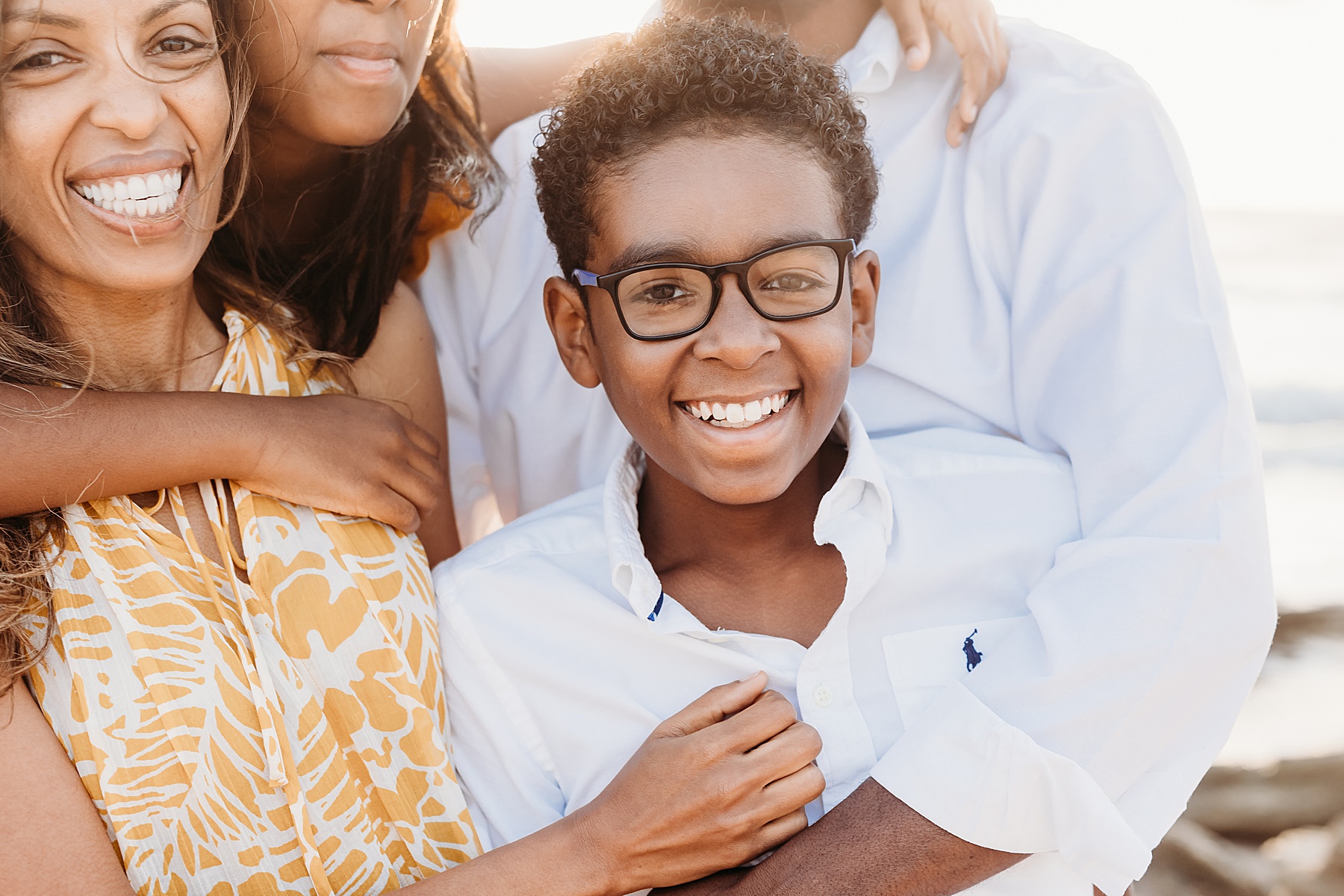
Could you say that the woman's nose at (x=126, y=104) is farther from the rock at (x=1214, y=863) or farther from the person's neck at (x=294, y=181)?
the rock at (x=1214, y=863)

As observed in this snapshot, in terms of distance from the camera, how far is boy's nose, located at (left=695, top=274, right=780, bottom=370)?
195 cm

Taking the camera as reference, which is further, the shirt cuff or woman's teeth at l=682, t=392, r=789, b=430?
woman's teeth at l=682, t=392, r=789, b=430

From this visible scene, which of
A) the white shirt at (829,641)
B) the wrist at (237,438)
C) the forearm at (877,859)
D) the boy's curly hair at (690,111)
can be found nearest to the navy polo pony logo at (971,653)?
the white shirt at (829,641)

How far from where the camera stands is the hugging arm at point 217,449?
1.91m

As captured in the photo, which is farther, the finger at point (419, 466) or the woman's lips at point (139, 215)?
the finger at point (419, 466)

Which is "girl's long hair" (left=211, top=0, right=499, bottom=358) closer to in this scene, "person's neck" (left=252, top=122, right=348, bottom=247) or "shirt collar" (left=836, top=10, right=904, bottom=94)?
"person's neck" (left=252, top=122, right=348, bottom=247)

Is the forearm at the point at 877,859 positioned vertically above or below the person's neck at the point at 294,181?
below

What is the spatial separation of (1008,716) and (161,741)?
1.37m

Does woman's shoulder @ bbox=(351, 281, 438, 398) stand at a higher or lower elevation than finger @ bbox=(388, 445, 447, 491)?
higher

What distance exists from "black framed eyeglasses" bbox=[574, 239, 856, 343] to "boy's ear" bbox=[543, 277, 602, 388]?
19 cm

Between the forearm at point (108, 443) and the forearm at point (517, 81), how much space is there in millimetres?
1392

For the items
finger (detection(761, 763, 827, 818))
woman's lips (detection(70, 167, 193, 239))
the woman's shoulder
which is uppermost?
woman's lips (detection(70, 167, 193, 239))

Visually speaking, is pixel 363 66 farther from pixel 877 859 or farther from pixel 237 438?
pixel 877 859

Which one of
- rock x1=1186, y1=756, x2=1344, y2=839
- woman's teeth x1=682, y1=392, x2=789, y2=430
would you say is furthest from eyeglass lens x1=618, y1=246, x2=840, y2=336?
rock x1=1186, y1=756, x2=1344, y2=839
